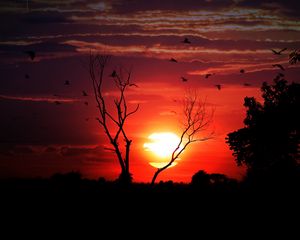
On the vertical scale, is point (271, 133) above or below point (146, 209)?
above

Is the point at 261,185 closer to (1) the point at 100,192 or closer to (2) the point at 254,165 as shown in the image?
(2) the point at 254,165

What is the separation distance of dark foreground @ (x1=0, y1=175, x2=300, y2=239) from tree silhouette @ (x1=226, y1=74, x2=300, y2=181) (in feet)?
19.3

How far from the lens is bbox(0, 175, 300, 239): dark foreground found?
2245 cm

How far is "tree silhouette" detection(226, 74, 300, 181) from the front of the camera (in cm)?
4078

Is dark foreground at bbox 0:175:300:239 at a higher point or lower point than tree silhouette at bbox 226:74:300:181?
lower

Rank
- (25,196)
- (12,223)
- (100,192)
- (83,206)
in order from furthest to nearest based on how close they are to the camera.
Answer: (100,192), (25,196), (83,206), (12,223)

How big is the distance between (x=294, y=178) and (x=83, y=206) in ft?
55.8

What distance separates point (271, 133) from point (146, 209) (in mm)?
18131

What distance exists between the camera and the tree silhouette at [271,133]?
40.8 meters

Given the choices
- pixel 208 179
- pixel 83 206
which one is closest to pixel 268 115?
pixel 208 179

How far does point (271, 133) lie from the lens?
41.3 meters

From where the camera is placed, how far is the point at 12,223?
2245 centimetres

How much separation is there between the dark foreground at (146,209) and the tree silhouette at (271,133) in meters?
5.89

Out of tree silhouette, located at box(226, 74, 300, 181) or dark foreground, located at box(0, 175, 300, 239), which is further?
tree silhouette, located at box(226, 74, 300, 181)
